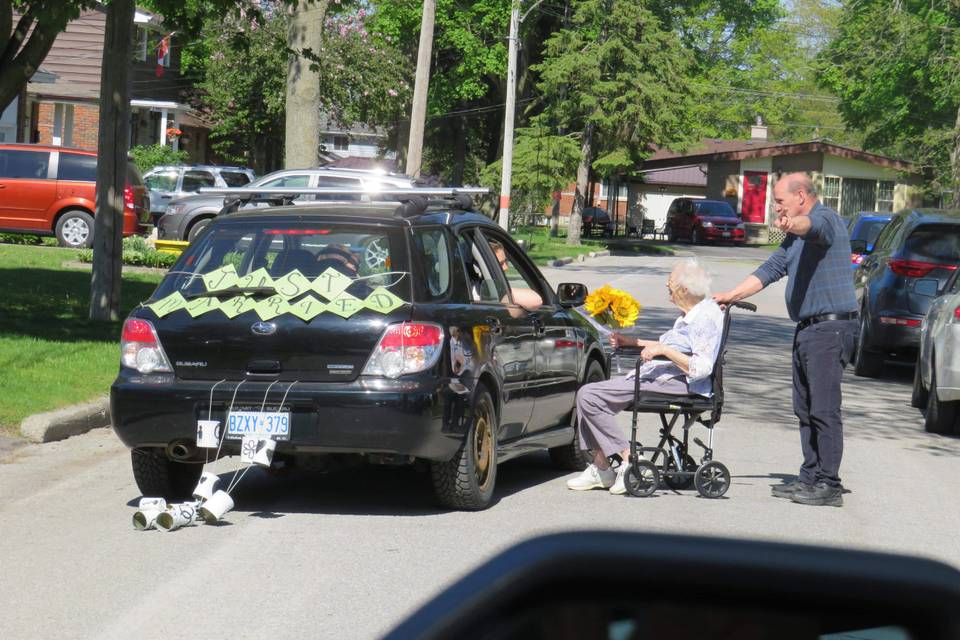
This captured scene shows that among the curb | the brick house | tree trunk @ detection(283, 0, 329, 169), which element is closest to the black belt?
the curb

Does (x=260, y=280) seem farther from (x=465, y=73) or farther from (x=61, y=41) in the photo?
(x=465, y=73)

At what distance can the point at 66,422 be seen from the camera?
10273 millimetres

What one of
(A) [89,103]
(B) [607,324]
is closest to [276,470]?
(B) [607,324]

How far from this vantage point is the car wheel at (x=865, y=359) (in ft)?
54.5

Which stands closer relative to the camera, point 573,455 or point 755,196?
point 573,455

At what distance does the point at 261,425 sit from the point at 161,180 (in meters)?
33.4

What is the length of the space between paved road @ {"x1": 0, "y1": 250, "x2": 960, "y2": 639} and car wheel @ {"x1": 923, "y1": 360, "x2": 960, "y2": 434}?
347mm

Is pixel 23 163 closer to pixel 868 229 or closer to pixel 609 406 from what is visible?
pixel 868 229

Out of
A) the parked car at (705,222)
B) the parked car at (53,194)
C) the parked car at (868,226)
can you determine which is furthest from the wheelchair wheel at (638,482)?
the parked car at (705,222)

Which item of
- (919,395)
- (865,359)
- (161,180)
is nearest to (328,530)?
(919,395)

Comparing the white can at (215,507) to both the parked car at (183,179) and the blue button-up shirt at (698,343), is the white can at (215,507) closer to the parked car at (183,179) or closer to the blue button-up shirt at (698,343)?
the blue button-up shirt at (698,343)

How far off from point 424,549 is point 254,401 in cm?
127

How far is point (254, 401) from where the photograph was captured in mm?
7570

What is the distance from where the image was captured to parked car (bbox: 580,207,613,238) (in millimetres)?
67188
